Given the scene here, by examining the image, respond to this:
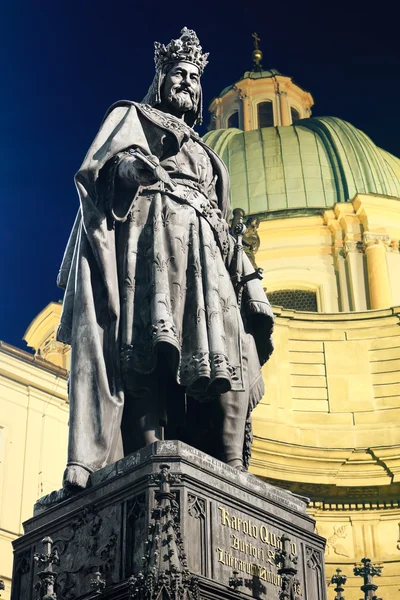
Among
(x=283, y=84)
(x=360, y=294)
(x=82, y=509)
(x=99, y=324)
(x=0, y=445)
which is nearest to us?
(x=82, y=509)

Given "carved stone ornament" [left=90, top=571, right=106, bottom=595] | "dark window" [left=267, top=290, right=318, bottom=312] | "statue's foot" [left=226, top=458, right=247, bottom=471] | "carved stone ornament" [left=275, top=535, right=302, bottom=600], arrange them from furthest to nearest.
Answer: "dark window" [left=267, top=290, right=318, bottom=312] < "statue's foot" [left=226, top=458, right=247, bottom=471] < "carved stone ornament" [left=275, top=535, right=302, bottom=600] < "carved stone ornament" [left=90, top=571, right=106, bottom=595]

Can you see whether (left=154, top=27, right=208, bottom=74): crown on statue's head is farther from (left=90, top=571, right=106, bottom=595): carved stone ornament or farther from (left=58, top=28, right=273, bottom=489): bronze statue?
(left=90, top=571, right=106, bottom=595): carved stone ornament

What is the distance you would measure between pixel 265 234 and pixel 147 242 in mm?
25927

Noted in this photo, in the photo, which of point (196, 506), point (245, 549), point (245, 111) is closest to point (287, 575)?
point (245, 549)

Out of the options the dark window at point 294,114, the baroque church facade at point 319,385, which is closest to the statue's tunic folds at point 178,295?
the baroque church facade at point 319,385

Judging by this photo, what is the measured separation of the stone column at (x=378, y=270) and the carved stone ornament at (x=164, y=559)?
25.7 metres

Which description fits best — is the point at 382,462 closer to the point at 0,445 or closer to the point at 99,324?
the point at 0,445

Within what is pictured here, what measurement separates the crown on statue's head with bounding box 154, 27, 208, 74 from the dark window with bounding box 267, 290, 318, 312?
23.9 metres

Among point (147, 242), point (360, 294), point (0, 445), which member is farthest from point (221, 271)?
point (360, 294)

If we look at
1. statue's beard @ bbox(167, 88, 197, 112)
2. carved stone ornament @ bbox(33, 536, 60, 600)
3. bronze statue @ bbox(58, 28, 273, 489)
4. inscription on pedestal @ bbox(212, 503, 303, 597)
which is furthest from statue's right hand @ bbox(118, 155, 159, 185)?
carved stone ornament @ bbox(33, 536, 60, 600)

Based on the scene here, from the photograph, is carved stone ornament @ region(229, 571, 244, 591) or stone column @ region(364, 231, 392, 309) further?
stone column @ region(364, 231, 392, 309)

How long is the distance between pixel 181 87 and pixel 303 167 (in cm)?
2731

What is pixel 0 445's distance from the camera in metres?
22.7

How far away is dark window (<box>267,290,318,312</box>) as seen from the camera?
104 ft
